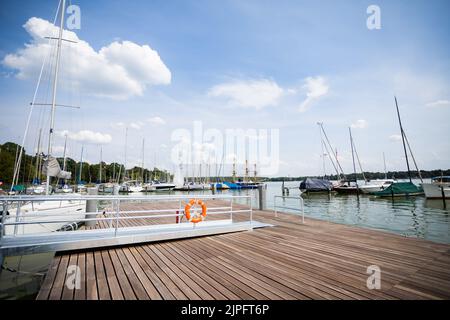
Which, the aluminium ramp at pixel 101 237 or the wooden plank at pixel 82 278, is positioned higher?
the aluminium ramp at pixel 101 237

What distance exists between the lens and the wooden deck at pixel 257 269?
2.98 metres

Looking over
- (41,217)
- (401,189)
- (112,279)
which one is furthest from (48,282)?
(401,189)

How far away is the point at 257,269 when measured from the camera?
3.84 metres

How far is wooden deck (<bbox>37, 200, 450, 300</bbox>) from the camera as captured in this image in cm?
298

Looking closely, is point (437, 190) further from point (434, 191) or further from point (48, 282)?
point (48, 282)

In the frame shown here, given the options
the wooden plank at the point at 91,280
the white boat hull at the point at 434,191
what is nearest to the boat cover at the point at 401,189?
the white boat hull at the point at 434,191

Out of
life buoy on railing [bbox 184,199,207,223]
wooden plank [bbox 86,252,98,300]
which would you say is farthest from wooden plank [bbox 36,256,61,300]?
life buoy on railing [bbox 184,199,207,223]

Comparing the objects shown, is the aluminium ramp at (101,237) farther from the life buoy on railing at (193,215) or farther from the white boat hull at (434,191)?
the white boat hull at (434,191)
